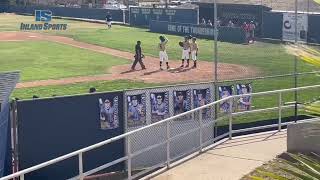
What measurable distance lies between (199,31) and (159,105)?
95.9 ft

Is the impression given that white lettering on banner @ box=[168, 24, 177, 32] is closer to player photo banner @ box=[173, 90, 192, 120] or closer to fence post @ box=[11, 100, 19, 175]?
player photo banner @ box=[173, 90, 192, 120]

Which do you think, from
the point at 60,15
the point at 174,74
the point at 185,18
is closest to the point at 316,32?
the point at 174,74

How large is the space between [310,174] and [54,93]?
57.7ft

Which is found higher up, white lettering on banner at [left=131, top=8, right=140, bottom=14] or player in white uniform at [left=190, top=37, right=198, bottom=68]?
white lettering on banner at [left=131, top=8, right=140, bottom=14]

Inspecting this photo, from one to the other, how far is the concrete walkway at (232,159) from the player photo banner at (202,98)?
863 mm

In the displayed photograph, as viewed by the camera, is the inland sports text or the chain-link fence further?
the inland sports text

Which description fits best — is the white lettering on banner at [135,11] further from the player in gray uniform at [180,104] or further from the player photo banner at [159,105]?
the player photo banner at [159,105]

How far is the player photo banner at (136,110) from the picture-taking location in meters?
11.4

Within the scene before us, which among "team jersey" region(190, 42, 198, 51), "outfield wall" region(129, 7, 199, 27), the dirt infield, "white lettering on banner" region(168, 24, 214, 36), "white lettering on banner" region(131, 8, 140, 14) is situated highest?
"white lettering on banner" region(131, 8, 140, 14)

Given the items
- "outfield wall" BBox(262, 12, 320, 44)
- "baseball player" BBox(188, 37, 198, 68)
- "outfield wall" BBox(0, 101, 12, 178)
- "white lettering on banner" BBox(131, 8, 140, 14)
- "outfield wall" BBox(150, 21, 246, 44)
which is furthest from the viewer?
"white lettering on banner" BBox(131, 8, 140, 14)

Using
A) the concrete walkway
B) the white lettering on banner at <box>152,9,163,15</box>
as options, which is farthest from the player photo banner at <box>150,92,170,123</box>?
the white lettering on banner at <box>152,9,163,15</box>

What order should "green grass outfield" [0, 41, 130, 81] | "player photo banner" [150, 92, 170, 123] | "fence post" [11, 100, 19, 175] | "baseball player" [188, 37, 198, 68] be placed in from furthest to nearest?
1. "baseball player" [188, 37, 198, 68]
2. "green grass outfield" [0, 41, 130, 81]
3. "player photo banner" [150, 92, 170, 123]
4. "fence post" [11, 100, 19, 175]

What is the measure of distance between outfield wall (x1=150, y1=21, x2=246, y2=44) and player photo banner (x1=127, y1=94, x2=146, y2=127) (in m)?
24.3

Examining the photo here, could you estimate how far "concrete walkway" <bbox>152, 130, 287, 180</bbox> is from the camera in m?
9.30
